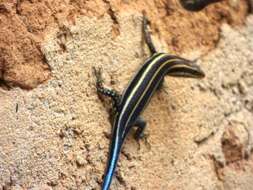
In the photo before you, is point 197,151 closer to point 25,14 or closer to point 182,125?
point 182,125

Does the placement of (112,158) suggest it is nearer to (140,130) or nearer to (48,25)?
(140,130)

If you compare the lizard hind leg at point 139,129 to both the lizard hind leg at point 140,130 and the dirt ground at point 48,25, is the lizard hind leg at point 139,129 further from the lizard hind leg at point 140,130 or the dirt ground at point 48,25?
the dirt ground at point 48,25

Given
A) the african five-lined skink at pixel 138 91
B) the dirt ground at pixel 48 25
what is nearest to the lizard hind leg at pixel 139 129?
the african five-lined skink at pixel 138 91

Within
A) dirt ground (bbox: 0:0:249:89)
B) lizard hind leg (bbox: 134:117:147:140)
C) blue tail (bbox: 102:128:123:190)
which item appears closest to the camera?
dirt ground (bbox: 0:0:249:89)

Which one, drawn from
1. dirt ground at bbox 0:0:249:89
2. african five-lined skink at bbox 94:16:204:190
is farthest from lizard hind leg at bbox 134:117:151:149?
dirt ground at bbox 0:0:249:89

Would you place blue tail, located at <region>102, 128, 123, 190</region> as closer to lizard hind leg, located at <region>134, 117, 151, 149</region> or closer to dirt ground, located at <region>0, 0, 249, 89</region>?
lizard hind leg, located at <region>134, 117, 151, 149</region>

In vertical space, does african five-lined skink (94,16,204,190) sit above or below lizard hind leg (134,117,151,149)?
above
